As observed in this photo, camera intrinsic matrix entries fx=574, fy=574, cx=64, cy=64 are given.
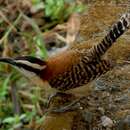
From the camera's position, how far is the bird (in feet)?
11.5

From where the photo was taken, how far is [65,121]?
3564 millimetres

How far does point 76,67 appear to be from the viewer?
3.57 meters

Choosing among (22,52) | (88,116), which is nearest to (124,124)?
(88,116)

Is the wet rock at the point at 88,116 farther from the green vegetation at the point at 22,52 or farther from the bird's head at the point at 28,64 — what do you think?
the green vegetation at the point at 22,52

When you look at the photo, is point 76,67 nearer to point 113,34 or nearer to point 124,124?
point 113,34

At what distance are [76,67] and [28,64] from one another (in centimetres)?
33

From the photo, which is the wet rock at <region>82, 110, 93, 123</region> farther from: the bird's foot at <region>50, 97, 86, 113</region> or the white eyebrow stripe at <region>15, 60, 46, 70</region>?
the white eyebrow stripe at <region>15, 60, 46, 70</region>

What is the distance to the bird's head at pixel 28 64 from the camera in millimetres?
3403

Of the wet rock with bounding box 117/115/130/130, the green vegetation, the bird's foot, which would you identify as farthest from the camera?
the green vegetation

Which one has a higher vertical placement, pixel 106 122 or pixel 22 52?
pixel 22 52

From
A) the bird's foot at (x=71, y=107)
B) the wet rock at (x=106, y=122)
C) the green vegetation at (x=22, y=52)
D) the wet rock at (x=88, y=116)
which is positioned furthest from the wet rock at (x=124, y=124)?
the green vegetation at (x=22, y=52)

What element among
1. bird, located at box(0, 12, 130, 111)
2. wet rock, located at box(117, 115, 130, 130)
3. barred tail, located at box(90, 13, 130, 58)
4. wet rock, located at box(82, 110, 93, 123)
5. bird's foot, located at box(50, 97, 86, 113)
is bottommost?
wet rock, located at box(117, 115, 130, 130)

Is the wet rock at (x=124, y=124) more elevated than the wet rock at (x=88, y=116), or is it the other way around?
the wet rock at (x=88, y=116)

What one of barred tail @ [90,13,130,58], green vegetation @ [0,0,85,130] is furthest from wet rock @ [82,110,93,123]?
green vegetation @ [0,0,85,130]
